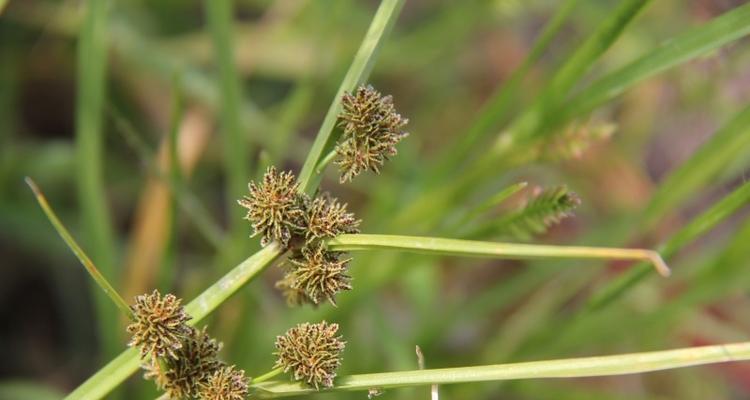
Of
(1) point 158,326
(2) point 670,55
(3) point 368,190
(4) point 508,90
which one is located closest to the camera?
(1) point 158,326

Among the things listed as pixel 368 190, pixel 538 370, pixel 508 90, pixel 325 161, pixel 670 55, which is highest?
pixel 368 190

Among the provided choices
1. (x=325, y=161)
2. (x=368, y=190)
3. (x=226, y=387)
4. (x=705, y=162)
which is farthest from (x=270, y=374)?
(x=368, y=190)

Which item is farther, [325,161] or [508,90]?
[508,90]

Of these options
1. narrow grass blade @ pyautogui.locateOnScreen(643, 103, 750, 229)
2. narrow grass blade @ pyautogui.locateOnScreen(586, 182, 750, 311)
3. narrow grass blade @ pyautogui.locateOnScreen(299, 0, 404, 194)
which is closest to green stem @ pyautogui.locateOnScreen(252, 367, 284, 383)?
narrow grass blade @ pyautogui.locateOnScreen(299, 0, 404, 194)

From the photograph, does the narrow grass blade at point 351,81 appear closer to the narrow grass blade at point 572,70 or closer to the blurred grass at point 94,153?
the narrow grass blade at point 572,70

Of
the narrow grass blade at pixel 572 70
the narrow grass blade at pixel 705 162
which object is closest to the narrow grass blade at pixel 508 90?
the narrow grass blade at pixel 572 70

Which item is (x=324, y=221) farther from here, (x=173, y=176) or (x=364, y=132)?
(x=173, y=176)

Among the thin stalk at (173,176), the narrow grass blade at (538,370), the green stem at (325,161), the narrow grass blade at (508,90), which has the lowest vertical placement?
the narrow grass blade at (538,370)
